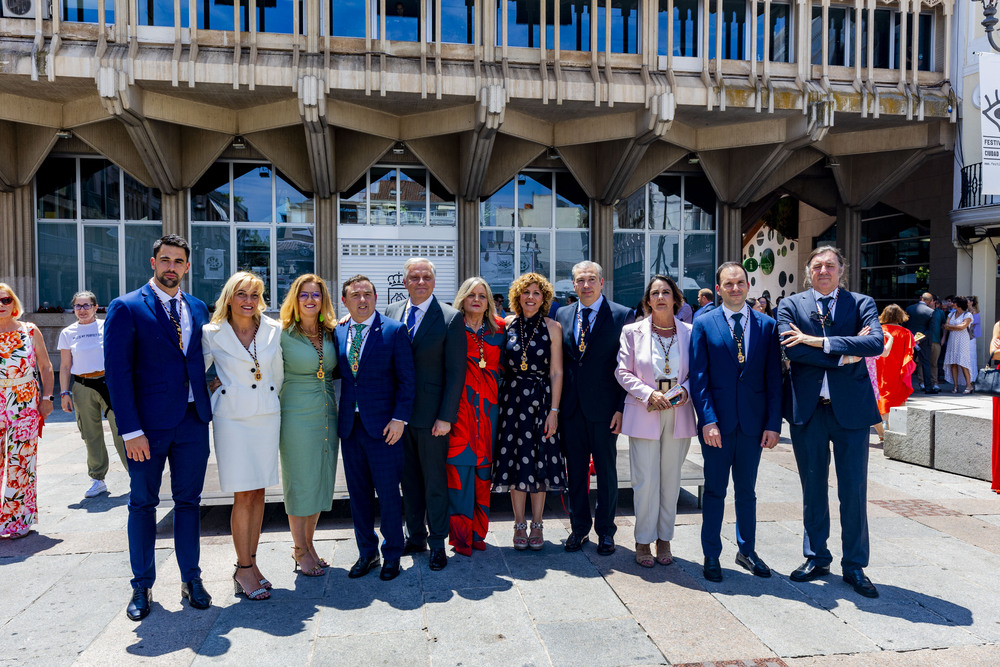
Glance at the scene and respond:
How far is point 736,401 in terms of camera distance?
3.81m

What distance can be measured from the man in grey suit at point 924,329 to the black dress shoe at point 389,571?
471 inches

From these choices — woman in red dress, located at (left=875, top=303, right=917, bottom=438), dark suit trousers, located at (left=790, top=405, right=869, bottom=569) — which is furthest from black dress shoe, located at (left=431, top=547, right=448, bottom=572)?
woman in red dress, located at (left=875, top=303, right=917, bottom=438)

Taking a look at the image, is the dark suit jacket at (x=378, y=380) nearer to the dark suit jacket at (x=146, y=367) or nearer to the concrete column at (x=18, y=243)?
the dark suit jacket at (x=146, y=367)

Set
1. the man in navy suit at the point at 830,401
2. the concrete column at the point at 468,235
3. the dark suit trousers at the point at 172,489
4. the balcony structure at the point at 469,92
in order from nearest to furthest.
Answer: the dark suit trousers at the point at 172,489 → the man in navy suit at the point at 830,401 → the balcony structure at the point at 469,92 → the concrete column at the point at 468,235

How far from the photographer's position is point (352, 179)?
14531 millimetres

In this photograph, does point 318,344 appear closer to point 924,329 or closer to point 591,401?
point 591,401

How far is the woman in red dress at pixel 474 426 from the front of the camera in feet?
13.8

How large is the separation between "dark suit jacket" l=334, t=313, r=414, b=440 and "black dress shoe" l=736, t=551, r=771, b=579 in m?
2.19

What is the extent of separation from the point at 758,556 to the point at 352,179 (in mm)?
12504

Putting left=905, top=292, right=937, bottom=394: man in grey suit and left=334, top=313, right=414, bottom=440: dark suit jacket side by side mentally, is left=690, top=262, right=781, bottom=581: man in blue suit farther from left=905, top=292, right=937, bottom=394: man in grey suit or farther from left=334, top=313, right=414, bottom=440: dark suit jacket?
left=905, top=292, right=937, bottom=394: man in grey suit

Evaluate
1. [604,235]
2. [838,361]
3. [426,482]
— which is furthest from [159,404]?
[604,235]

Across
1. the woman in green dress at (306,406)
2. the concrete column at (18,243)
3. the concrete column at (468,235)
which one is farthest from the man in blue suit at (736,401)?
the concrete column at (18,243)

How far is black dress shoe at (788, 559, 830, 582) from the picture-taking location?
3770 mm

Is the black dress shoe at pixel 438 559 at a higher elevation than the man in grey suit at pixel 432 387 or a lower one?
lower
